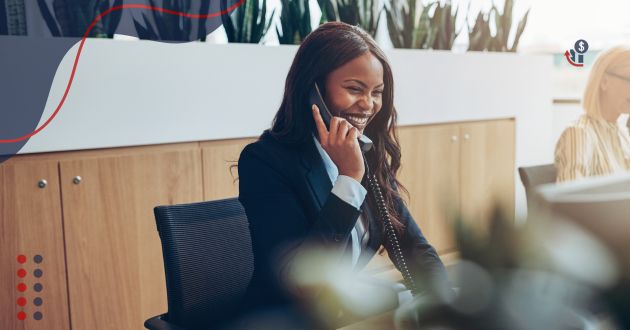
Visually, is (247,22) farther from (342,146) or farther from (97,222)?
(342,146)

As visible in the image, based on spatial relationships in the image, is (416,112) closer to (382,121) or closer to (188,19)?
(188,19)

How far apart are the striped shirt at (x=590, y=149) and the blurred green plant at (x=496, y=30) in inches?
47.2

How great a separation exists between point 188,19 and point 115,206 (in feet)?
2.53

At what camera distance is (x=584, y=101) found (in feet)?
7.13

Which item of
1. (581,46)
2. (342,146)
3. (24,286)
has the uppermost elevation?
(581,46)

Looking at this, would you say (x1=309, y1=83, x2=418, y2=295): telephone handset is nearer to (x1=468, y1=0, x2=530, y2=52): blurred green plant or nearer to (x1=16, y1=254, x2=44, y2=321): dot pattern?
(x1=16, y1=254, x2=44, y2=321): dot pattern

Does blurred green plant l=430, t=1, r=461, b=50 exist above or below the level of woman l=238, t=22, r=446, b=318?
above

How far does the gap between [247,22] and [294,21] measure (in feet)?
0.80

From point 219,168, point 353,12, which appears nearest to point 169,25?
point 219,168

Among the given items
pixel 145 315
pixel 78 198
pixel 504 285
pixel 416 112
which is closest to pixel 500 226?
pixel 504 285

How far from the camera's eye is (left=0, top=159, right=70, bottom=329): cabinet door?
6.27 feet

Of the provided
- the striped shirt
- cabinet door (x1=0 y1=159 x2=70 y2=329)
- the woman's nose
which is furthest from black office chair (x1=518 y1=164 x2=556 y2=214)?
cabinet door (x1=0 y1=159 x2=70 y2=329)

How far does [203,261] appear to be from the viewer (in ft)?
4.24

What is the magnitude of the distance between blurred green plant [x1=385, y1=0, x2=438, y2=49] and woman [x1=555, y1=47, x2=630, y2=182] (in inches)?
41.1
